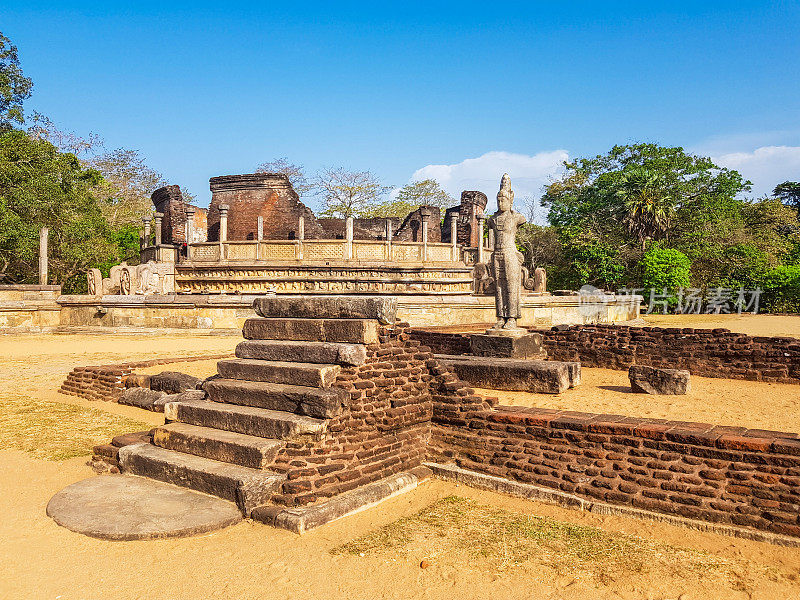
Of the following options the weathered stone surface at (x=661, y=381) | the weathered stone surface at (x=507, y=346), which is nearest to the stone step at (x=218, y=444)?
the weathered stone surface at (x=661, y=381)

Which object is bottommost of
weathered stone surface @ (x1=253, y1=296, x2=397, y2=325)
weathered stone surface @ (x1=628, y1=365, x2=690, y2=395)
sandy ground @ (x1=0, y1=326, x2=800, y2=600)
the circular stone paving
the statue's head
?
sandy ground @ (x1=0, y1=326, x2=800, y2=600)

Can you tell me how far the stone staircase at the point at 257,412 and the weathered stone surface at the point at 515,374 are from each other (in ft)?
10.1

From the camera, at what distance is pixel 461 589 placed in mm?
3258

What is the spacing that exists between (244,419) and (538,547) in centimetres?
255

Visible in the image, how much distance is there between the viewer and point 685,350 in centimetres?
893

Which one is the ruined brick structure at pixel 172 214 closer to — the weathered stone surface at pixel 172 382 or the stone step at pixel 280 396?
the weathered stone surface at pixel 172 382

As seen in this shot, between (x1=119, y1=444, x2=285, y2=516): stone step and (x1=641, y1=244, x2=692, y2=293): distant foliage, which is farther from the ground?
(x1=641, y1=244, x2=692, y2=293): distant foliage

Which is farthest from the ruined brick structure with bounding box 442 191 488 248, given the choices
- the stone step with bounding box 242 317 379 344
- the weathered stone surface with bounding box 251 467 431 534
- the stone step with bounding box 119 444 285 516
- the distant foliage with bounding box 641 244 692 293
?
the weathered stone surface with bounding box 251 467 431 534

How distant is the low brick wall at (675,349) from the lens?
8.21 m

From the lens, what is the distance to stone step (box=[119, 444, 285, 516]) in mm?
4297

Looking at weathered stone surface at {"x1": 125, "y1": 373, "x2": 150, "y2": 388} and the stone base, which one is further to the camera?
the stone base

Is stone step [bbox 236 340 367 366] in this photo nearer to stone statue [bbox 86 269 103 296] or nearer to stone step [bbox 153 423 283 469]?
stone step [bbox 153 423 283 469]

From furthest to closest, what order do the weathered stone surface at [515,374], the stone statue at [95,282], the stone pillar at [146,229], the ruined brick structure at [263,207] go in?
the ruined brick structure at [263,207], the stone pillar at [146,229], the stone statue at [95,282], the weathered stone surface at [515,374]

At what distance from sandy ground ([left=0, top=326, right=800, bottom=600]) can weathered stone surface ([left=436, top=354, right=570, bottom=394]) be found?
3.17 meters
